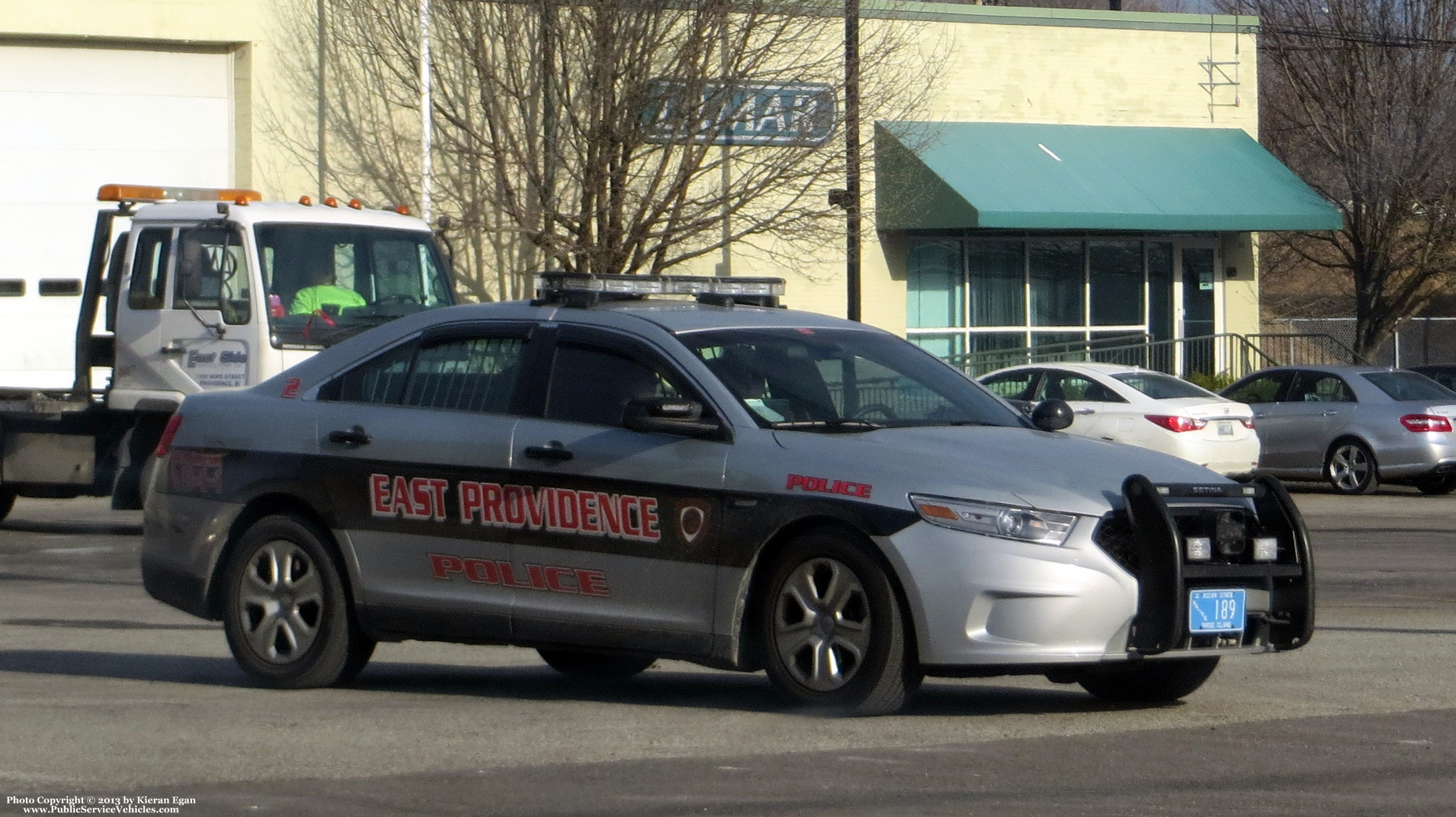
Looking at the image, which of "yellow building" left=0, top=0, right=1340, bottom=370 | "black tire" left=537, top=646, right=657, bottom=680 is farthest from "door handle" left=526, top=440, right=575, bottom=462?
"yellow building" left=0, top=0, right=1340, bottom=370

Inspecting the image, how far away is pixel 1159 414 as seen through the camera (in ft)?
66.3

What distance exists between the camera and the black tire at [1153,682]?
789cm

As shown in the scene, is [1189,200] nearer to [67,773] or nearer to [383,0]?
[383,0]

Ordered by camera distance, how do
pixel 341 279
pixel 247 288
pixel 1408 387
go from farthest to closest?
pixel 1408 387, pixel 341 279, pixel 247 288

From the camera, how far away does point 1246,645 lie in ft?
24.4

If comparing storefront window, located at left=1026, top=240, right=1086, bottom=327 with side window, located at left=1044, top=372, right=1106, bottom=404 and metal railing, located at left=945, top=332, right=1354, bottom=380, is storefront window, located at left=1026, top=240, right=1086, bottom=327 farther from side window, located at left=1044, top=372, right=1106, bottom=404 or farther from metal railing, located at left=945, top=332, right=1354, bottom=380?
side window, located at left=1044, top=372, right=1106, bottom=404

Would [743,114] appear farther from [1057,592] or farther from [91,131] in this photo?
[1057,592]

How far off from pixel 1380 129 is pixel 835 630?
1107 inches

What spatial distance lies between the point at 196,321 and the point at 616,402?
7.90m

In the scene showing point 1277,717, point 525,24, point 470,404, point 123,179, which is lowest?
point 1277,717

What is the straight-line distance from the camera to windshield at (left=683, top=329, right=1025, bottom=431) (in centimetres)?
782

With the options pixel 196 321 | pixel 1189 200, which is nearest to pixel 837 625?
pixel 196 321

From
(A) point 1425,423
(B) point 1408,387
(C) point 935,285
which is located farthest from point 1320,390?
(C) point 935,285

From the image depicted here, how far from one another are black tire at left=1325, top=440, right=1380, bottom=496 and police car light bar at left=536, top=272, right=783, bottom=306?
13799 mm
